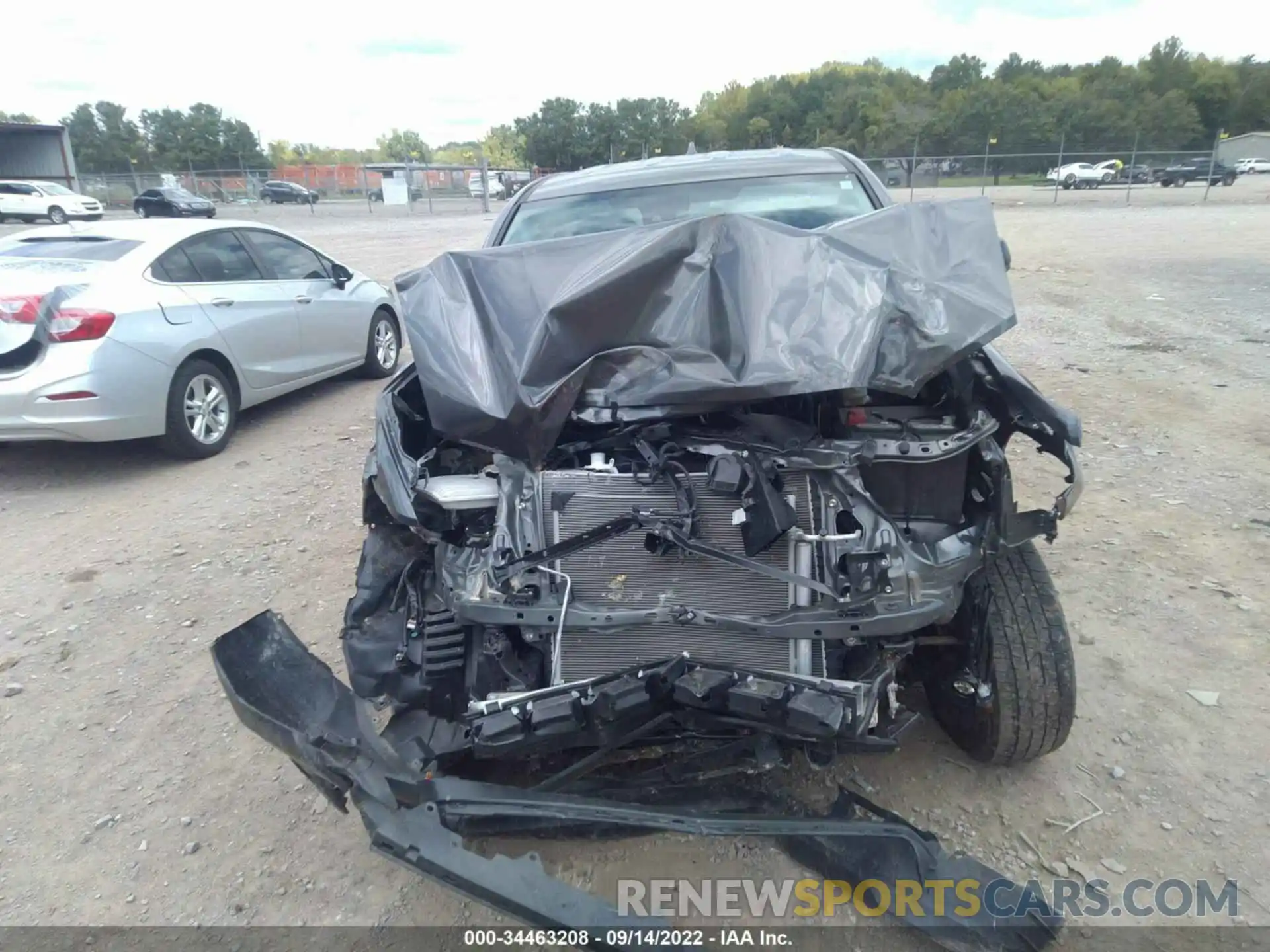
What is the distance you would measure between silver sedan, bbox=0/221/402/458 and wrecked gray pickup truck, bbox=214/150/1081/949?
3303mm

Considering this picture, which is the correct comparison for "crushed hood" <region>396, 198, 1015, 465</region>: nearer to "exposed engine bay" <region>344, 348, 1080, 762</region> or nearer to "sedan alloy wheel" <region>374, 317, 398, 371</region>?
"exposed engine bay" <region>344, 348, 1080, 762</region>

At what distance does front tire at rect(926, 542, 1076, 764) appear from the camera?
2572mm

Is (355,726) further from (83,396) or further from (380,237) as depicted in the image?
(380,237)

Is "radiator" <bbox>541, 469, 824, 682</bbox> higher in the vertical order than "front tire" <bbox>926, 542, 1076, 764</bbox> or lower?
higher

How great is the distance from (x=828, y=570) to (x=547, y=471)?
87 cm

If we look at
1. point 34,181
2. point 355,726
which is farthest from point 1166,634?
point 34,181

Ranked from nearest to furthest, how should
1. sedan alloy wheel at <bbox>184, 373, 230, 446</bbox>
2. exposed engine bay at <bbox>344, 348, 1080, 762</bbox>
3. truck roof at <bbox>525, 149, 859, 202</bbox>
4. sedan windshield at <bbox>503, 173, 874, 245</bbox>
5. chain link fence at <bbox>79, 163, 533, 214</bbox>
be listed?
1. exposed engine bay at <bbox>344, 348, 1080, 762</bbox>
2. sedan windshield at <bbox>503, 173, 874, 245</bbox>
3. truck roof at <bbox>525, 149, 859, 202</bbox>
4. sedan alloy wheel at <bbox>184, 373, 230, 446</bbox>
5. chain link fence at <bbox>79, 163, 533, 214</bbox>

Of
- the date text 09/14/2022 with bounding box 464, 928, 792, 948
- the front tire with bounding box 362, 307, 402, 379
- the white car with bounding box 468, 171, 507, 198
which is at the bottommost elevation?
the date text 09/14/2022 with bounding box 464, 928, 792, 948

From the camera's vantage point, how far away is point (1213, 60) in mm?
67938

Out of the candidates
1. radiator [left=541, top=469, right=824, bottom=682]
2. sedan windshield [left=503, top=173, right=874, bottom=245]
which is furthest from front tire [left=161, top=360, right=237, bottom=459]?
radiator [left=541, top=469, right=824, bottom=682]

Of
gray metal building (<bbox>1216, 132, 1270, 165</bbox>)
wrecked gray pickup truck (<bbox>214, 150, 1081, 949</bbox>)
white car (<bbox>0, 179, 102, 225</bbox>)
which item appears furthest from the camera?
gray metal building (<bbox>1216, 132, 1270, 165</bbox>)

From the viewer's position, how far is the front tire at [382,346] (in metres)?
7.74

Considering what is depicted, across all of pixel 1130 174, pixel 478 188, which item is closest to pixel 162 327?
pixel 1130 174

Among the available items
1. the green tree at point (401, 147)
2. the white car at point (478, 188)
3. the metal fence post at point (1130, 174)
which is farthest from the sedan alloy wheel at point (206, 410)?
the green tree at point (401, 147)
